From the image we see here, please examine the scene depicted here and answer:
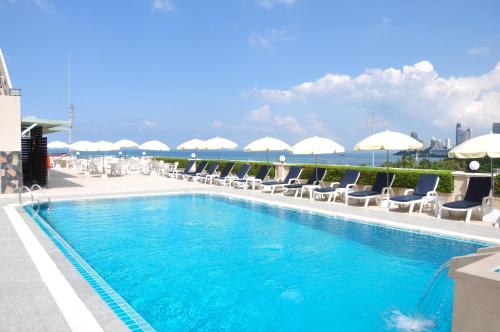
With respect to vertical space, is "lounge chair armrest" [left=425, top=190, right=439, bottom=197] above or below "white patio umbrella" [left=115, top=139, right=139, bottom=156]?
below

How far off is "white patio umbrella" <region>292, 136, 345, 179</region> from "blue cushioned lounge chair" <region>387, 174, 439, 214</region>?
2.99 metres

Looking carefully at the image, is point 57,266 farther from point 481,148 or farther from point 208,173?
point 208,173

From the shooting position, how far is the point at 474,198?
359 inches

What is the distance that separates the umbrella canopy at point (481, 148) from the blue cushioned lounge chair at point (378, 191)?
259 centimetres

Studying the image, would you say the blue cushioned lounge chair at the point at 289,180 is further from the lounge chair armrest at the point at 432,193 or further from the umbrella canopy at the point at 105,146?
the umbrella canopy at the point at 105,146

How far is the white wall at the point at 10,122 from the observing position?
1324 centimetres

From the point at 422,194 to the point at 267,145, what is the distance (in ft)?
22.1

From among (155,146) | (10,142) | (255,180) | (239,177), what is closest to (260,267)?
(255,180)

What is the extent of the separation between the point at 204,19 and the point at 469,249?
3453cm

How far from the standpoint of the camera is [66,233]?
27.8ft

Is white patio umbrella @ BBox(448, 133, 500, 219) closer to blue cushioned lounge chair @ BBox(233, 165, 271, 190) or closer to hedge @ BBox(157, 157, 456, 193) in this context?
hedge @ BBox(157, 157, 456, 193)

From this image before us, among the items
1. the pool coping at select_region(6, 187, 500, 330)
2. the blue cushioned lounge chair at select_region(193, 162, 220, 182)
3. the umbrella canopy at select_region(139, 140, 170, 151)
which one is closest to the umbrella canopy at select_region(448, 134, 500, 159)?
the pool coping at select_region(6, 187, 500, 330)

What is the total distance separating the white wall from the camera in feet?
43.4

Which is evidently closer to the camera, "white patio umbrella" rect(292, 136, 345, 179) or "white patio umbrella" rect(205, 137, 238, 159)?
"white patio umbrella" rect(292, 136, 345, 179)
